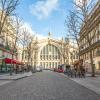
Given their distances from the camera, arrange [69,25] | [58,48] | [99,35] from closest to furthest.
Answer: [69,25], [99,35], [58,48]

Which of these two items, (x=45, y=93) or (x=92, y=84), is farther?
(x=92, y=84)

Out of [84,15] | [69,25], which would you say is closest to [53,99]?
[84,15]

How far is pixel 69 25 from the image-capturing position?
52281 mm

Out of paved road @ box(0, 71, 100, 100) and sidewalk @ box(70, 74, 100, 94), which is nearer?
paved road @ box(0, 71, 100, 100)

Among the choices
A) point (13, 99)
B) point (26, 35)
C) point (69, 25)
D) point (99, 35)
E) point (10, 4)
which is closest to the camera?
point (13, 99)

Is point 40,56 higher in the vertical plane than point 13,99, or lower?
higher

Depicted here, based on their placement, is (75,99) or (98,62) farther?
(98,62)

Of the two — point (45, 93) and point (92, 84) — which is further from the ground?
point (92, 84)

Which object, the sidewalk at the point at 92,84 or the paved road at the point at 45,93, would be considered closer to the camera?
the paved road at the point at 45,93

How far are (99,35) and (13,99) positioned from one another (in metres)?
47.8

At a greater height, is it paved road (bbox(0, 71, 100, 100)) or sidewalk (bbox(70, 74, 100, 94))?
sidewalk (bbox(70, 74, 100, 94))

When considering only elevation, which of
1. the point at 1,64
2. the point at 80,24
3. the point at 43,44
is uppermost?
the point at 43,44

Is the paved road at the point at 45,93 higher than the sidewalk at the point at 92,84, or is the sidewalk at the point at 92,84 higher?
the sidewalk at the point at 92,84

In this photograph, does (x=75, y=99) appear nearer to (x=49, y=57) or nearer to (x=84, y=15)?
(x=84, y=15)
